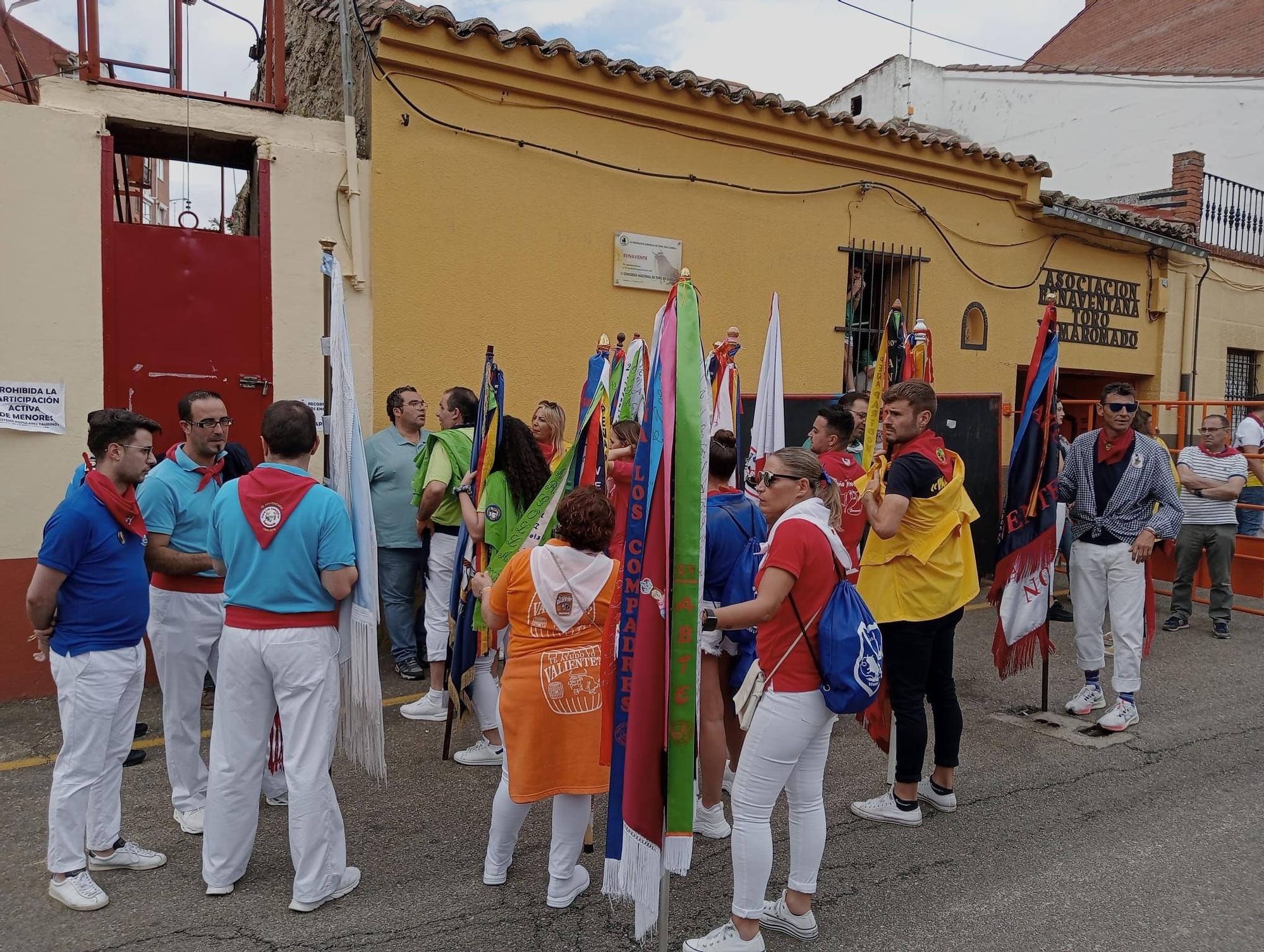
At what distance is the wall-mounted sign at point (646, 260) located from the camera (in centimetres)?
857

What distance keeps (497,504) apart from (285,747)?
169cm

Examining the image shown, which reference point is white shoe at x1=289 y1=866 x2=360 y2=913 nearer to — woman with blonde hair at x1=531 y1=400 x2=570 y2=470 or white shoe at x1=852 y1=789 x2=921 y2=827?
white shoe at x1=852 y1=789 x2=921 y2=827

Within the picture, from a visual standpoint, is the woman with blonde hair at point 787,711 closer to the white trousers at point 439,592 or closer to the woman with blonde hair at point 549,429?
the woman with blonde hair at point 549,429

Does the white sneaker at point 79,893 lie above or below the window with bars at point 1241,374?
below

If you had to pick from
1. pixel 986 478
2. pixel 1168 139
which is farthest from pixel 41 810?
pixel 1168 139

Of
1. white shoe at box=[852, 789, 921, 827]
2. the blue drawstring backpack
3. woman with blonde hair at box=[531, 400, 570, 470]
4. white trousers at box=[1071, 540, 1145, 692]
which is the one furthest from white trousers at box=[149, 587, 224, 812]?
white trousers at box=[1071, 540, 1145, 692]

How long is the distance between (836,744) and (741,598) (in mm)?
1996

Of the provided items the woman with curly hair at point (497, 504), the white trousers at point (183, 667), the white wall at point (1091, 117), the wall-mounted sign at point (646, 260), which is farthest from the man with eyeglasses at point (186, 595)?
the white wall at point (1091, 117)

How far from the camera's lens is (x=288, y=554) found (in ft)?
11.7

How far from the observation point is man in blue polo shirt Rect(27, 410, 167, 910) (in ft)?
11.7

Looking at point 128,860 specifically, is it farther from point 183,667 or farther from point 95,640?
point 95,640

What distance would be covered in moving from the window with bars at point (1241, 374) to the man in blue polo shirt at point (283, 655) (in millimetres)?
14988

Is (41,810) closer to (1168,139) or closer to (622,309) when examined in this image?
(622,309)

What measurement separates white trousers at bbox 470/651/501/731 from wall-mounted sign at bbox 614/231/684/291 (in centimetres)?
457
